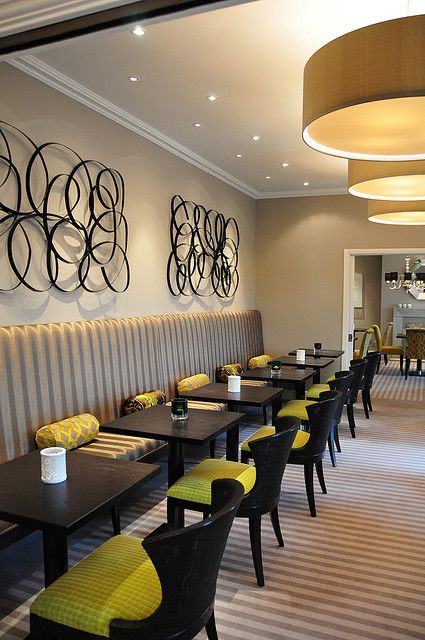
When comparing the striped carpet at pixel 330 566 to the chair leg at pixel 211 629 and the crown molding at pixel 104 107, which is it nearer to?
the chair leg at pixel 211 629

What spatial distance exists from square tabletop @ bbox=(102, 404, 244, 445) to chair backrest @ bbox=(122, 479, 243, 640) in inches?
44.8

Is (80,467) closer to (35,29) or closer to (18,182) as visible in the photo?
(35,29)

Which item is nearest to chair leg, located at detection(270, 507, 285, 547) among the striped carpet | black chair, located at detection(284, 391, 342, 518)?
the striped carpet

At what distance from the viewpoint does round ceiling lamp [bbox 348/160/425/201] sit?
9.64 ft

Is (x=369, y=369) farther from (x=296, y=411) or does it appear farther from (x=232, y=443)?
(x=232, y=443)

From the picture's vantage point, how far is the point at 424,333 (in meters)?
9.61

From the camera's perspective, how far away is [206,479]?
2.79 meters

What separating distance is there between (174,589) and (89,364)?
2655 mm

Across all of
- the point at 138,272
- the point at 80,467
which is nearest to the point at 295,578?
the point at 80,467

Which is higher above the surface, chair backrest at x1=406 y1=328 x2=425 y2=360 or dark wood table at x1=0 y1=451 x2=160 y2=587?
dark wood table at x1=0 y1=451 x2=160 y2=587

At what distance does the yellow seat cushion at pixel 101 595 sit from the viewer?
1630mm

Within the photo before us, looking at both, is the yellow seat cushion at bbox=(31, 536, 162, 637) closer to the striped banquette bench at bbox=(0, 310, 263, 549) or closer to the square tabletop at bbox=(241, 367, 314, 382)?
the striped banquette bench at bbox=(0, 310, 263, 549)

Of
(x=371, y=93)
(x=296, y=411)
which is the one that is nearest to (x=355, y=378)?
(x=296, y=411)

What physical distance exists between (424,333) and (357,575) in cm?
762
